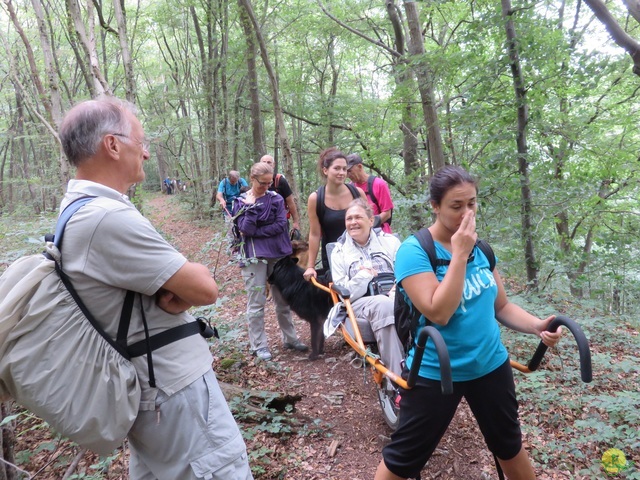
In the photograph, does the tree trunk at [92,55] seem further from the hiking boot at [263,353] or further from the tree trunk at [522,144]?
the tree trunk at [522,144]

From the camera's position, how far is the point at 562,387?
4.05 m

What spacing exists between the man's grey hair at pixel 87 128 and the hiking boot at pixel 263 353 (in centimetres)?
379

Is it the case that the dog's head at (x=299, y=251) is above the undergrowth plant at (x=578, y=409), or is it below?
above

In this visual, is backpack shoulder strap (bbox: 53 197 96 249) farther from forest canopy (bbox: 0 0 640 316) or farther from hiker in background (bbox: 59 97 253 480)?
forest canopy (bbox: 0 0 640 316)

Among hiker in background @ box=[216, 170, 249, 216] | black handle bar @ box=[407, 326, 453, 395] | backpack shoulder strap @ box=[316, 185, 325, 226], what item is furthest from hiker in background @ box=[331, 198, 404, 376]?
hiker in background @ box=[216, 170, 249, 216]

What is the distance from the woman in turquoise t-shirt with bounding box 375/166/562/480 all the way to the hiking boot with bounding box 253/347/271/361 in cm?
298

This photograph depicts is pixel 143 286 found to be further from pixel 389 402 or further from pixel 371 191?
pixel 371 191

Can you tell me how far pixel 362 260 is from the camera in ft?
12.9

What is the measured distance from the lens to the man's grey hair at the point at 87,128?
1535mm

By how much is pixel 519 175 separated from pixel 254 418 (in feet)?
16.1

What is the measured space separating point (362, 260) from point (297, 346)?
6.53 ft

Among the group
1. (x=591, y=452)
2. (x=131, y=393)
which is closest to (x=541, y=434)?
(x=591, y=452)

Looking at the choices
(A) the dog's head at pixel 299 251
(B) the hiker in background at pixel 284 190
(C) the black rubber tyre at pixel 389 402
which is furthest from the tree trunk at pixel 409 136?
(C) the black rubber tyre at pixel 389 402

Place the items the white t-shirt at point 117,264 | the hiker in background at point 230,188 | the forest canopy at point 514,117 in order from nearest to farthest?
A: the white t-shirt at point 117,264 → the forest canopy at point 514,117 → the hiker in background at point 230,188
